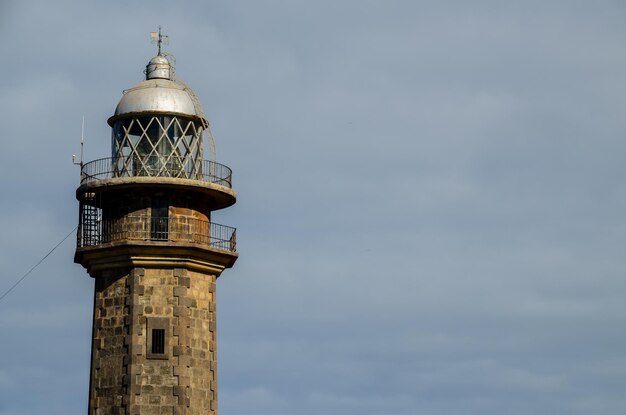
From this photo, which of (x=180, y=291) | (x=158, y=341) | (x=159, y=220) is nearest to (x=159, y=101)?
(x=159, y=220)

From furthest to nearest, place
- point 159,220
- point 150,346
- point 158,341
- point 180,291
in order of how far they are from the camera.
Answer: point 159,220 → point 180,291 → point 158,341 → point 150,346

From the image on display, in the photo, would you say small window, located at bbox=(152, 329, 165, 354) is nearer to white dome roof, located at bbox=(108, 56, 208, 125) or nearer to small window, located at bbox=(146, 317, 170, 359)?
small window, located at bbox=(146, 317, 170, 359)

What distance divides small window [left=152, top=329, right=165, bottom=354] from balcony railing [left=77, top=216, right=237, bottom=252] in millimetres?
3103

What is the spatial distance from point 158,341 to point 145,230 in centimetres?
380

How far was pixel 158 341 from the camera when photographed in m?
64.9

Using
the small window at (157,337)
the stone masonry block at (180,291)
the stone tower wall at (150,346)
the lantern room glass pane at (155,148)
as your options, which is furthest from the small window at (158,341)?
the lantern room glass pane at (155,148)

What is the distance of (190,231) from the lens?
6638 centimetres

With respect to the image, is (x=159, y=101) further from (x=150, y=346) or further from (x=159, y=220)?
(x=150, y=346)

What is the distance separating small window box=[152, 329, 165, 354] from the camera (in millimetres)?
64750

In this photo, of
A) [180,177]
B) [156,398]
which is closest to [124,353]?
[156,398]

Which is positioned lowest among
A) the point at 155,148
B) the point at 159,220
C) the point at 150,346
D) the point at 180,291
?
the point at 150,346

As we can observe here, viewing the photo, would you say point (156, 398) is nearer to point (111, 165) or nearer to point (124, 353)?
point (124, 353)

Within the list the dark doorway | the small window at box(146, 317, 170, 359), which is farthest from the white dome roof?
the small window at box(146, 317, 170, 359)

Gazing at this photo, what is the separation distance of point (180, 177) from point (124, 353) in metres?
6.21
